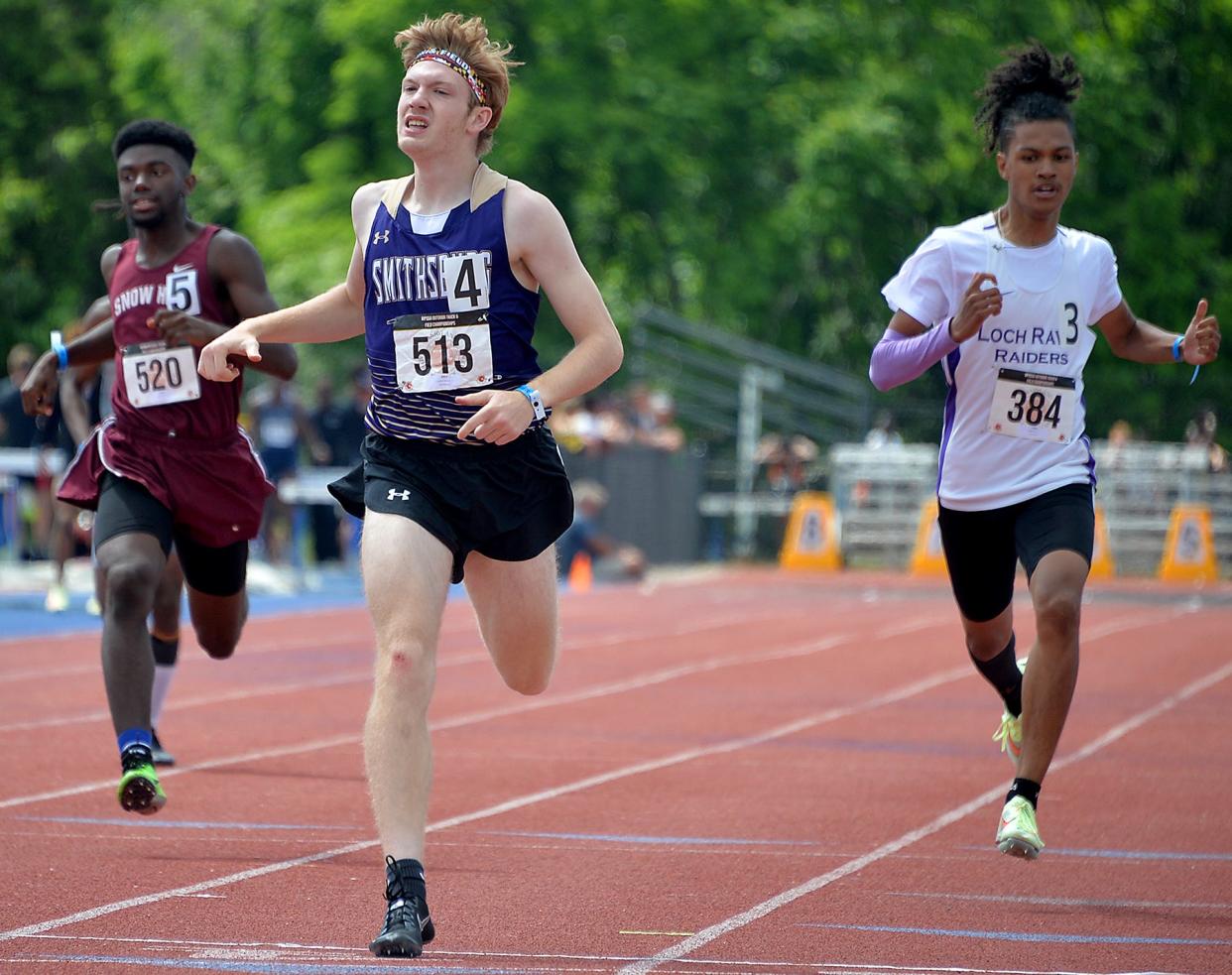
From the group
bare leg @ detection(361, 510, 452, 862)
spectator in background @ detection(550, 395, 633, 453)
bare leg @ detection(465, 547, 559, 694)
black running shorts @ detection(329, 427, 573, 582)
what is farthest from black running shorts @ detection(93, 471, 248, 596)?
spectator in background @ detection(550, 395, 633, 453)

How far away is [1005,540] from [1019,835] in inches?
43.6

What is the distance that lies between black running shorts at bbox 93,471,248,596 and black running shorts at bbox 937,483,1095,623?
2.38 m

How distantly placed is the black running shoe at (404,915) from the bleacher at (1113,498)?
2240 centimetres

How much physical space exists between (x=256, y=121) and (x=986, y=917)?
108 feet

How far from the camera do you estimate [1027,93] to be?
6988 mm

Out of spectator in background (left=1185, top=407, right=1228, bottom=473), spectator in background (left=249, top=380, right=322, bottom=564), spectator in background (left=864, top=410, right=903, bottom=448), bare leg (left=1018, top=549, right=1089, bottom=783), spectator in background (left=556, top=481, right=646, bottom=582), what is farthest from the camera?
spectator in background (left=864, top=410, right=903, bottom=448)

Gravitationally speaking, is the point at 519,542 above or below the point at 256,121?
below

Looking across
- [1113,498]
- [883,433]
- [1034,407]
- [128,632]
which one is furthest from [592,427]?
[1034,407]

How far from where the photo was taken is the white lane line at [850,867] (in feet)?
17.1

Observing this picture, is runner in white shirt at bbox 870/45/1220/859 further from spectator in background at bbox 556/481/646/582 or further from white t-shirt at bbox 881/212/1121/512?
spectator in background at bbox 556/481/646/582

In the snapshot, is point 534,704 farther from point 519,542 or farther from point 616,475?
point 616,475

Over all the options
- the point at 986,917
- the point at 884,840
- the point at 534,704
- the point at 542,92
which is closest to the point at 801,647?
the point at 534,704

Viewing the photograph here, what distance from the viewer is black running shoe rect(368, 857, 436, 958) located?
481 centimetres

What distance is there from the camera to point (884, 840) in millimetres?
7305
